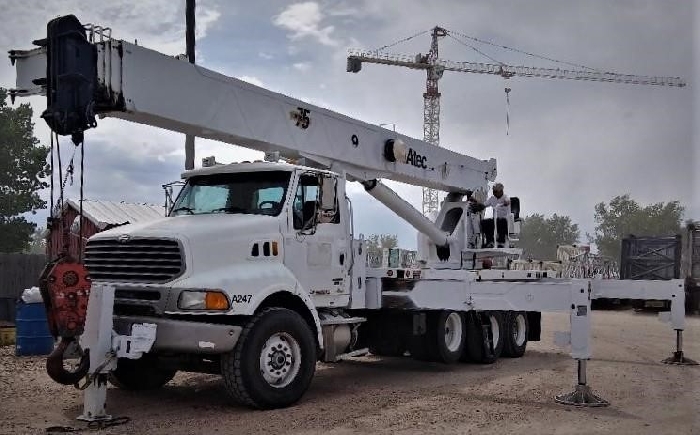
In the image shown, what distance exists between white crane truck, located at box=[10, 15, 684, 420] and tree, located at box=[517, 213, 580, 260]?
119733mm

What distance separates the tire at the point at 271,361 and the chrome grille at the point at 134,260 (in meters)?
1.03

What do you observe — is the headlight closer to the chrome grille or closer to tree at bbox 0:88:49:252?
the chrome grille

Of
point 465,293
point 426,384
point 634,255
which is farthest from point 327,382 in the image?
point 634,255

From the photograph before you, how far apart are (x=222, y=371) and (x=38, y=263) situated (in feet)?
45.0

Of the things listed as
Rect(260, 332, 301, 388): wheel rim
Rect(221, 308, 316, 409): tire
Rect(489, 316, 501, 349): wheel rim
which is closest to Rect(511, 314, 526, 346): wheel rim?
Rect(489, 316, 501, 349): wheel rim

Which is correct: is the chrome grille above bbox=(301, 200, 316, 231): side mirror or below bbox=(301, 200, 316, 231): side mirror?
below

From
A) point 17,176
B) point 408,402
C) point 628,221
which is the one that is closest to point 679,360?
point 408,402

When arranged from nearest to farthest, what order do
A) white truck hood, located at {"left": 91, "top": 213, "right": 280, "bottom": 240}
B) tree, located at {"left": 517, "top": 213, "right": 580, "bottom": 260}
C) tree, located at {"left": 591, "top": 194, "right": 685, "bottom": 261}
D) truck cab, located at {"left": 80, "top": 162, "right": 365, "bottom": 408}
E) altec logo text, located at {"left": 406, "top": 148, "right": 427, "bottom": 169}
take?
truck cab, located at {"left": 80, "top": 162, "right": 365, "bottom": 408}, white truck hood, located at {"left": 91, "top": 213, "right": 280, "bottom": 240}, altec logo text, located at {"left": 406, "top": 148, "right": 427, "bottom": 169}, tree, located at {"left": 591, "top": 194, "right": 685, "bottom": 261}, tree, located at {"left": 517, "top": 213, "right": 580, "bottom": 260}

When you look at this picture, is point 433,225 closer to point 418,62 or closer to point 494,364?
point 494,364

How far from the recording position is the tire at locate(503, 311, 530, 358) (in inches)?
531

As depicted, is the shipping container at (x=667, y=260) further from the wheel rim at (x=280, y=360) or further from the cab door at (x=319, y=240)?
the wheel rim at (x=280, y=360)

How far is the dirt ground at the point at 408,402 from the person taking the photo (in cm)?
718

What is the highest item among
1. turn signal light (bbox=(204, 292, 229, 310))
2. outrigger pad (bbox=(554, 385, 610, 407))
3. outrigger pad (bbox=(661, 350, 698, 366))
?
turn signal light (bbox=(204, 292, 229, 310))

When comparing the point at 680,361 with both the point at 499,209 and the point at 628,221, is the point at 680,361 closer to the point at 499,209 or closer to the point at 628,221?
the point at 499,209
